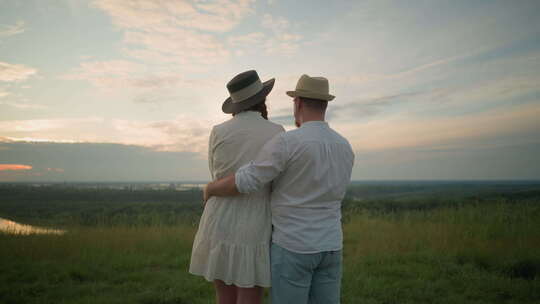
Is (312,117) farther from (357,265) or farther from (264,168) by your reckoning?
(357,265)

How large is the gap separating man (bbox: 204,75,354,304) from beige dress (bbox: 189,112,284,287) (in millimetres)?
85

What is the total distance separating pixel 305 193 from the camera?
1.88m

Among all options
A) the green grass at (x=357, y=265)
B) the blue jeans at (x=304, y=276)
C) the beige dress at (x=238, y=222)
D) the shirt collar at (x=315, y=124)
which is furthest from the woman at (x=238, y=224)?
the green grass at (x=357, y=265)

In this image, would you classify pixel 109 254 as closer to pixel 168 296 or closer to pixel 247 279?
pixel 168 296

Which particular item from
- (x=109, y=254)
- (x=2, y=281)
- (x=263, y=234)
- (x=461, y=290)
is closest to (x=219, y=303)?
(x=263, y=234)

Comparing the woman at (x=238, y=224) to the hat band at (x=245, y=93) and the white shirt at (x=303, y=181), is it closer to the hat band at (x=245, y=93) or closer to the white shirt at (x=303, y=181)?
the hat band at (x=245, y=93)

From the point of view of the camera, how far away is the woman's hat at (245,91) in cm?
214

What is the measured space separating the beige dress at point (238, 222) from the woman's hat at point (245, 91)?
0.10 m

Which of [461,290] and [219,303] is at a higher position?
[219,303]

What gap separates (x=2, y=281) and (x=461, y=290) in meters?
A: 5.95

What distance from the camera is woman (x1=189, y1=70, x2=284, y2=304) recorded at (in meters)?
1.99

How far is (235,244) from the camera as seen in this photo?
200 cm

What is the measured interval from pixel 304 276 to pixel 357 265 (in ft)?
12.2

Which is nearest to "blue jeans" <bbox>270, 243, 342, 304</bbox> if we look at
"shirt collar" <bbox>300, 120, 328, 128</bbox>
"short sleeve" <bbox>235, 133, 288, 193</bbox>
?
"short sleeve" <bbox>235, 133, 288, 193</bbox>
